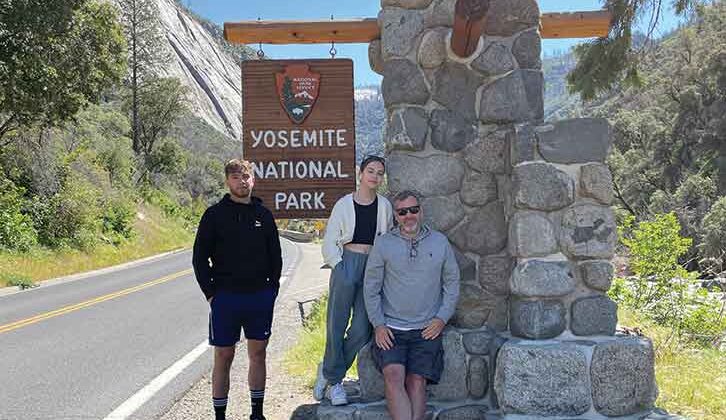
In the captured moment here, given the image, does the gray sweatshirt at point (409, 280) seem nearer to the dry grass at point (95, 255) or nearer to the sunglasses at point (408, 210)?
the sunglasses at point (408, 210)

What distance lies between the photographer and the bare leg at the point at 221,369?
3828 millimetres

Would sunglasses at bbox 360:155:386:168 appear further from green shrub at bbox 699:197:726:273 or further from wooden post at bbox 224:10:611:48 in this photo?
green shrub at bbox 699:197:726:273

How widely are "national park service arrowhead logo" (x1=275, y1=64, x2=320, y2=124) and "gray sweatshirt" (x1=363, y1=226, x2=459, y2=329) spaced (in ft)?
4.17

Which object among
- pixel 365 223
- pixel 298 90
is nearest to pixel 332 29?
pixel 298 90

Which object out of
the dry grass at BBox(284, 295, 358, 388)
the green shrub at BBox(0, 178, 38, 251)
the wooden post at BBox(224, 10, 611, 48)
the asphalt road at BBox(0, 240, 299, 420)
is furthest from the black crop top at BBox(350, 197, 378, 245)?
the green shrub at BBox(0, 178, 38, 251)

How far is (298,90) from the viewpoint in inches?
171

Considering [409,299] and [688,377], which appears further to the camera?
[688,377]

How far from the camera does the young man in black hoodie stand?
12.5 ft

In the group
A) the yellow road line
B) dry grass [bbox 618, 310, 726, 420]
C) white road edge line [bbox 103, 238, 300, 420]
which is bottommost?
the yellow road line

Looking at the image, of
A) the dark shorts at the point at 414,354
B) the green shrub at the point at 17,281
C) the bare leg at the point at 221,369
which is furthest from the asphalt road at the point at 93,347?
the dark shorts at the point at 414,354

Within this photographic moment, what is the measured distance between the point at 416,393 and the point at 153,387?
111 inches

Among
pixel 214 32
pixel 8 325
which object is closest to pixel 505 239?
pixel 8 325

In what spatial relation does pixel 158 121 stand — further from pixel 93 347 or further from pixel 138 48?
pixel 93 347

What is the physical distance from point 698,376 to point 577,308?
1685 mm
